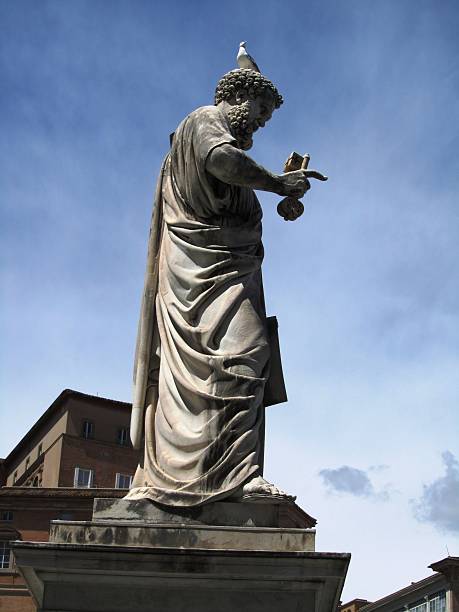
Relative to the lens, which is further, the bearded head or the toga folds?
the bearded head

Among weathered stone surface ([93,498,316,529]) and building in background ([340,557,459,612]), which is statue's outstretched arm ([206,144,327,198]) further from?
building in background ([340,557,459,612])

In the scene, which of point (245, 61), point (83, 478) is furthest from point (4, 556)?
point (245, 61)

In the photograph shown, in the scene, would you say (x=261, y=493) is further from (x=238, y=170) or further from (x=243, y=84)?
(x=243, y=84)

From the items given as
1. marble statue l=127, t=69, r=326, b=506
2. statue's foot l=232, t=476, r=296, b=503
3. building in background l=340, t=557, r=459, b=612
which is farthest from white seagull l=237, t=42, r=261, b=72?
building in background l=340, t=557, r=459, b=612

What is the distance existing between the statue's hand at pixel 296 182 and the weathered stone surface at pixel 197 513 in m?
2.99

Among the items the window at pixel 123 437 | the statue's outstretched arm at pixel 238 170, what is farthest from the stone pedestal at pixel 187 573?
the window at pixel 123 437

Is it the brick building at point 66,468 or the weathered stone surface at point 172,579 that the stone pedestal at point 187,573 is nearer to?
the weathered stone surface at point 172,579

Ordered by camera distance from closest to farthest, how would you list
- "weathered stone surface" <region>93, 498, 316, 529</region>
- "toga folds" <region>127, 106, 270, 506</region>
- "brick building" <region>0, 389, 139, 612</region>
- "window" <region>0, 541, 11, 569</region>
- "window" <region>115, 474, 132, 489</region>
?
"weathered stone surface" <region>93, 498, 316, 529</region> < "toga folds" <region>127, 106, 270, 506</region> < "window" <region>0, 541, 11, 569</region> < "brick building" <region>0, 389, 139, 612</region> < "window" <region>115, 474, 132, 489</region>

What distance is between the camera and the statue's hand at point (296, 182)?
32.9ft

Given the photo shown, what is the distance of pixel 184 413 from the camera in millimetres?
9211

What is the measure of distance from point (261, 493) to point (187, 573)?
3.14ft

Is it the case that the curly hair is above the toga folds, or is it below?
above

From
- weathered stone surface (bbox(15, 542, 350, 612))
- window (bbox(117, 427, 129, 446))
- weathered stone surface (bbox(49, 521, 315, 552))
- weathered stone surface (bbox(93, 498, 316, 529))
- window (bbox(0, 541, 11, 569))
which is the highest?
window (bbox(117, 427, 129, 446))

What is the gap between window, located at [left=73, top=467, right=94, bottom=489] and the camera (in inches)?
2940
